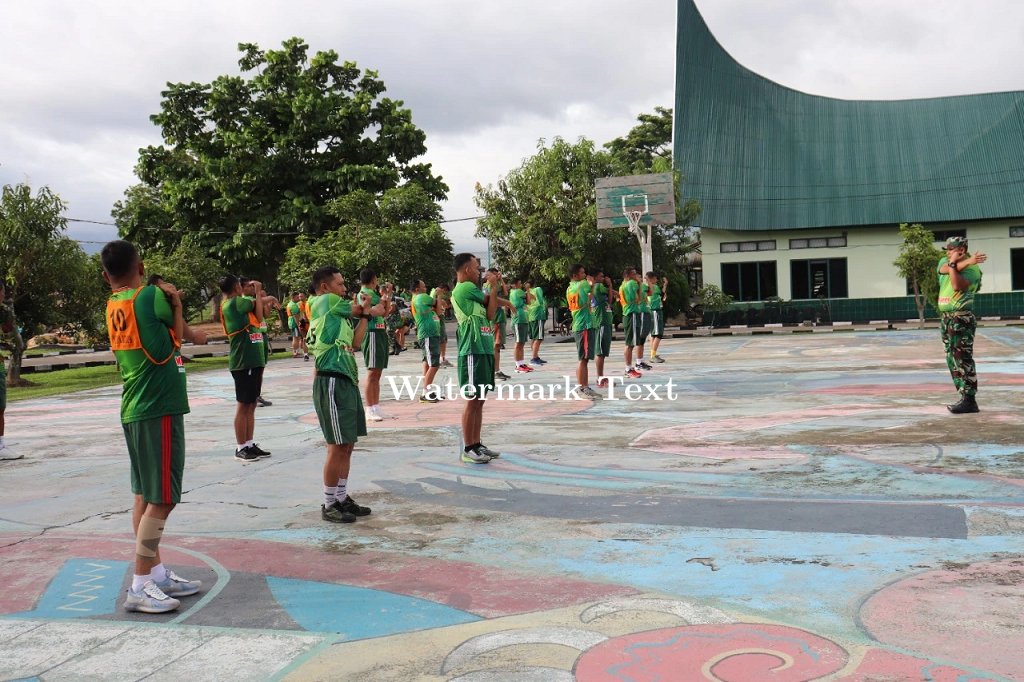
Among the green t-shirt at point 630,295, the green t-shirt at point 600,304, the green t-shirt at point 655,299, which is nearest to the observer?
the green t-shirt at point 600,304

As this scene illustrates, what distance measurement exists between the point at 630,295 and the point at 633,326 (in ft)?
2.17

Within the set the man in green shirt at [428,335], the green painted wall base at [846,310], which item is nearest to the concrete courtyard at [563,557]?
the man in green shirt at [428,335]

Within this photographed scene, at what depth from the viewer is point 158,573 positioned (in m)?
4.27

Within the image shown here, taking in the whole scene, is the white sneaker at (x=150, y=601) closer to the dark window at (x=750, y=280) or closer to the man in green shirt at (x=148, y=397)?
the man in green shirt at (x=148, y=397)

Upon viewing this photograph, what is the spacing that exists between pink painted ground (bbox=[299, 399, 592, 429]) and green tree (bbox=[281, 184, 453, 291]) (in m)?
19.4

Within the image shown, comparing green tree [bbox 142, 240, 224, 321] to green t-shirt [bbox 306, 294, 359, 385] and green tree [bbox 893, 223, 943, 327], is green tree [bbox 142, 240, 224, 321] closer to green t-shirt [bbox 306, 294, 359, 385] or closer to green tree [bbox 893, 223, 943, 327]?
green tree [bbox 893, 223, 943, 327]

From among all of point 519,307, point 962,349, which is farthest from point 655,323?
point 962,349

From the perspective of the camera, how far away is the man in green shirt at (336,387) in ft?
19.0

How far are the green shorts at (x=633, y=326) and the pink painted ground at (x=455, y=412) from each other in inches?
142

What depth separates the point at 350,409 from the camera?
5.83 m

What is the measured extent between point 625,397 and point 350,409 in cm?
662

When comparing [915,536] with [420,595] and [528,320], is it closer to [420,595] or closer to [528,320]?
[420,595]

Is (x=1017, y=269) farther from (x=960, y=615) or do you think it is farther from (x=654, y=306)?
(x=960, y=615)

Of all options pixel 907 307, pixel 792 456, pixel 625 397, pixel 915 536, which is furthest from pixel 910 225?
pixel 915 536
